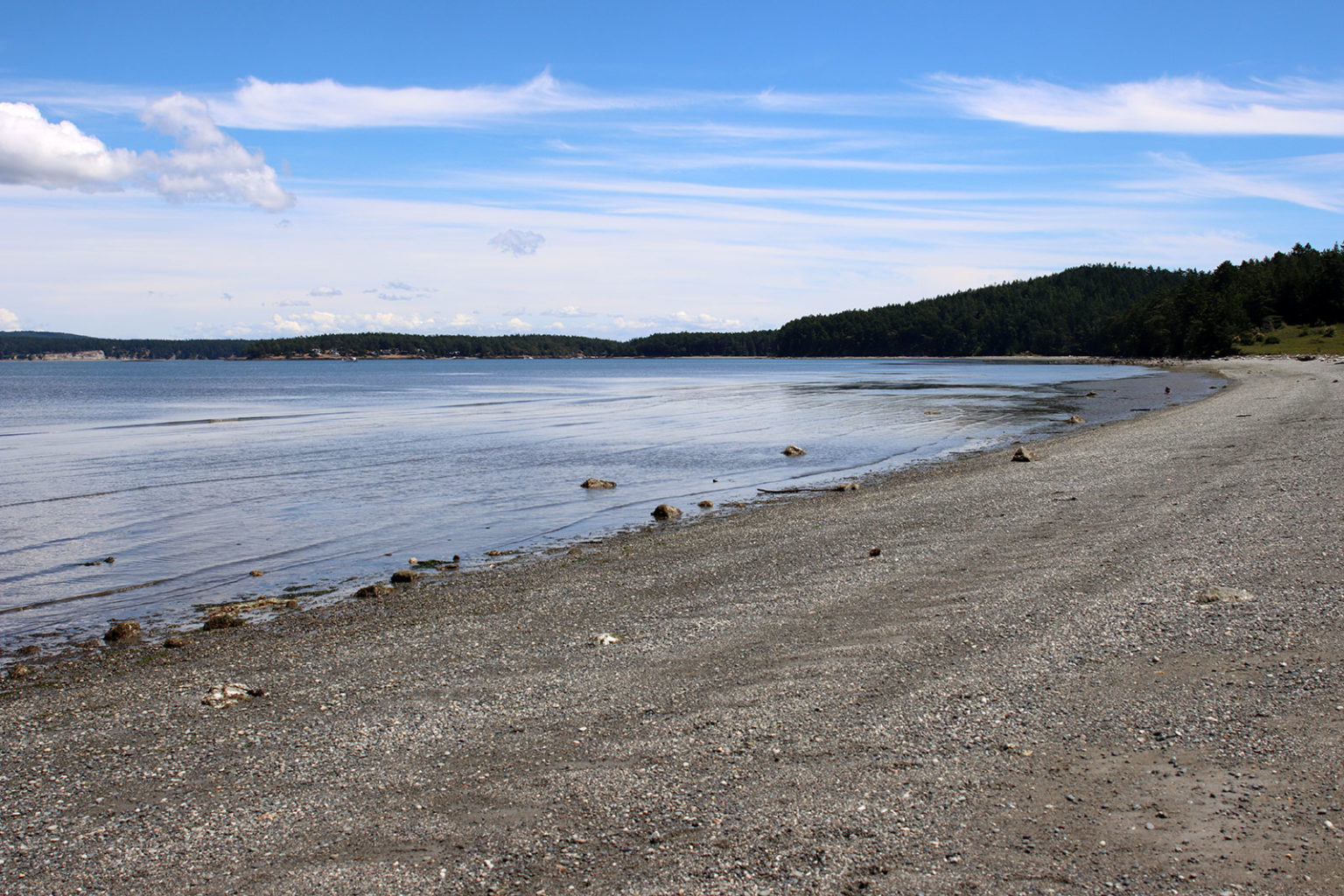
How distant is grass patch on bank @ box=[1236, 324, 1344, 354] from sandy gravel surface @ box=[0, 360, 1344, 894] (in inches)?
4769

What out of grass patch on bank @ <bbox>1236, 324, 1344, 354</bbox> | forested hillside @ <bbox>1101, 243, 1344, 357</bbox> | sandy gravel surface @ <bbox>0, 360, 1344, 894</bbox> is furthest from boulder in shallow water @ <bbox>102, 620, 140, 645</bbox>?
forested hillside @ <bbox>1101, 243, 1344, 357</bbox>

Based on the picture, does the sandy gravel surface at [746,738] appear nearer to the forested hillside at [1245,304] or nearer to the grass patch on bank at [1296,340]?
the grass patch on bank at [1296,340]

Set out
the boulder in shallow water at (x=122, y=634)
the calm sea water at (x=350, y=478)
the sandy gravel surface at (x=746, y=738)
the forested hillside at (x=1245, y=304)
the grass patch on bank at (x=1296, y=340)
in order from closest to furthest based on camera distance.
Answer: the sandy gravel surface at (x=746, y=738), the boulder in shallow water at (x=122, y=634), the calm sea water at (x=350, y=478), the grass patch on bank at (x=1296, y=340), the forested hillside at (x=1245, y=304)

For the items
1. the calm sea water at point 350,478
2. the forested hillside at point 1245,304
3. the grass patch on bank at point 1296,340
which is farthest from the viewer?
the forested hillside at point 1245,304

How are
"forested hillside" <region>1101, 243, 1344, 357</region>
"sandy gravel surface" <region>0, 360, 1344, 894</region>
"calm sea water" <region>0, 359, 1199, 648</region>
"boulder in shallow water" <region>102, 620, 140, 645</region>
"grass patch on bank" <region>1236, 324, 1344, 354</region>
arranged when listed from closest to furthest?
"sandy gravel surface" <region>0, 360, 1344, 894</region> < "boulder in shallow water" <region>102, 620, 140, 645</region> < "calm sea water" <region>0, 359, 1199, 648</region> < "grass patch on bank" <region>1236, 324, 1344, 354</region> < "forested hillside" <region>1101, 243, 1344, 357</region>

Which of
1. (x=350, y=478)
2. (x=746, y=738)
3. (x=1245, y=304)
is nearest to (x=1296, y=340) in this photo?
(x=1245, y=304)

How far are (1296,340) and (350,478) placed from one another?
129 metres

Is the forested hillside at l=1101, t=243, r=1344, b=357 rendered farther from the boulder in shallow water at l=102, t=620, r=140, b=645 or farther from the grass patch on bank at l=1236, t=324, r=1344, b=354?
the boulder in shallow water at l=102, t=620, r=140, b=645

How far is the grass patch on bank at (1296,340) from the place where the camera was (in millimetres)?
110938

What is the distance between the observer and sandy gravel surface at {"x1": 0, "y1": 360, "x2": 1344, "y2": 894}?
5.16 m

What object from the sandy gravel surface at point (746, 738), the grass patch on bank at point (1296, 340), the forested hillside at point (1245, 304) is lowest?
the sandy gravel surface at point (746, 738)

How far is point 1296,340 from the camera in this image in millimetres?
→ 118500

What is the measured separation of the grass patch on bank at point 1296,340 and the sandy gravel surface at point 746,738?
121 meters

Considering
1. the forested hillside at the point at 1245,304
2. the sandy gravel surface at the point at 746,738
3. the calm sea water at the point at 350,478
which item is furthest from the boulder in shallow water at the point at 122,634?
the forested hillside at the point at 1245,304
